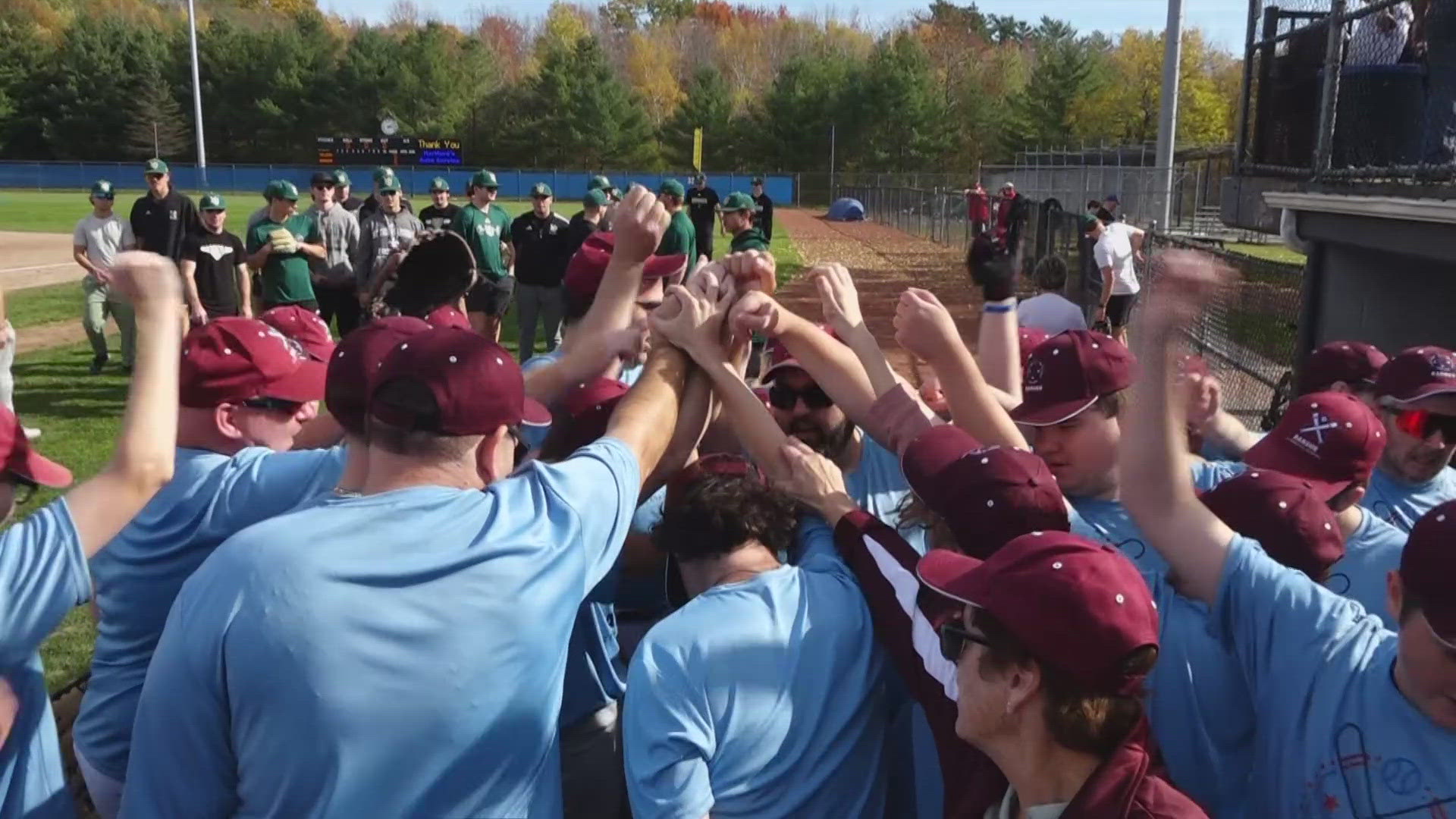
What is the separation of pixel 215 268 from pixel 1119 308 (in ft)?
33.9

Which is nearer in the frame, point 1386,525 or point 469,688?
point 469,688

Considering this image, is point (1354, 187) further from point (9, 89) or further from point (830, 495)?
point (9, 89)

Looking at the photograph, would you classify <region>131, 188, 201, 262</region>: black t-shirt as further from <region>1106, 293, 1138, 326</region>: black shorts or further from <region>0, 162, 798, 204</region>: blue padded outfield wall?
<region>0, 162, 798, 204</region>: blue padded outfield wall

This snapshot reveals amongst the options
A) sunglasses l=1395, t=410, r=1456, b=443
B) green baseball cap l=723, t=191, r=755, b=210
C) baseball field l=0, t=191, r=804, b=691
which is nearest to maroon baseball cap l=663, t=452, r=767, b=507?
sunglasses l=1395, t=410, r=1456, b=443

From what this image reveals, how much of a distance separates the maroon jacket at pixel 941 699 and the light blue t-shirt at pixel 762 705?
68 mm

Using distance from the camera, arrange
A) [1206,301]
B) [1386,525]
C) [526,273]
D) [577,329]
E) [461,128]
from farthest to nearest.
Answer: [461,128] < [526,273] < [577,329] < [1386,525] < [1206,301]

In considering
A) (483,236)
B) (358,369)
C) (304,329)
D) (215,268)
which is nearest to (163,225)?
(215,268)

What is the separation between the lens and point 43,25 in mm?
85000

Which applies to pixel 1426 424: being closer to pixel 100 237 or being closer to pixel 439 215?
pixel 439 215

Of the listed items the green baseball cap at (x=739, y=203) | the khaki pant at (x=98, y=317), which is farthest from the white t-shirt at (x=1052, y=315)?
the khaki pant at (x=98, y=317)

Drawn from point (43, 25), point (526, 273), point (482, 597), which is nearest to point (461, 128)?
point (43, 25)

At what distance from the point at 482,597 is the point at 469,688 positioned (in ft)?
0.53

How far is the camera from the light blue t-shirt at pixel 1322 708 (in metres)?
1.97

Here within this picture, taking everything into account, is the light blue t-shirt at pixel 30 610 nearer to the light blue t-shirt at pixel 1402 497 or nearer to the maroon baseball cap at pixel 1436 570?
the maroon baseball cap at pixel 1436 570
